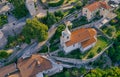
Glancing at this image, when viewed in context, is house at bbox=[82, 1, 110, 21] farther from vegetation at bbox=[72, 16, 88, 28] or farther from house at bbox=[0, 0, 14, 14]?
house at bbox=[0, 0, 14, 14]

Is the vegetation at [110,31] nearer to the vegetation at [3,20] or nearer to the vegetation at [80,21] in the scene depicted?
the vegetation at [80,21]

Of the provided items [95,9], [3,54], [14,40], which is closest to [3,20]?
[14,40]

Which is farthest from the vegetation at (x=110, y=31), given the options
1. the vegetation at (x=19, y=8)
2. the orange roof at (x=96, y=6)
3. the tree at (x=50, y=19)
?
the vegetation at (x=19, y=8)

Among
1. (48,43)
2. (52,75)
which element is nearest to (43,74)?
(52,75)

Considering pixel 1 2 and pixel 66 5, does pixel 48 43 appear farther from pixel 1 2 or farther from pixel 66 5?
pixel 1 2

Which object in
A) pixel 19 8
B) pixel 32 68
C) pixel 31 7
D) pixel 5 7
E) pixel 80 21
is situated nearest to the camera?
pixel 32 68

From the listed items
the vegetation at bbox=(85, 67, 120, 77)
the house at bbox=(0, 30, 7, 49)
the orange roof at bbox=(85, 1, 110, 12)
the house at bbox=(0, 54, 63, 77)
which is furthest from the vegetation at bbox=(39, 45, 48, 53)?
the orange roof at bbox=(85, 1, 110, 12)

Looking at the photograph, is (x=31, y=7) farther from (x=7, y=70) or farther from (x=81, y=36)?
(x=7, y=70)
